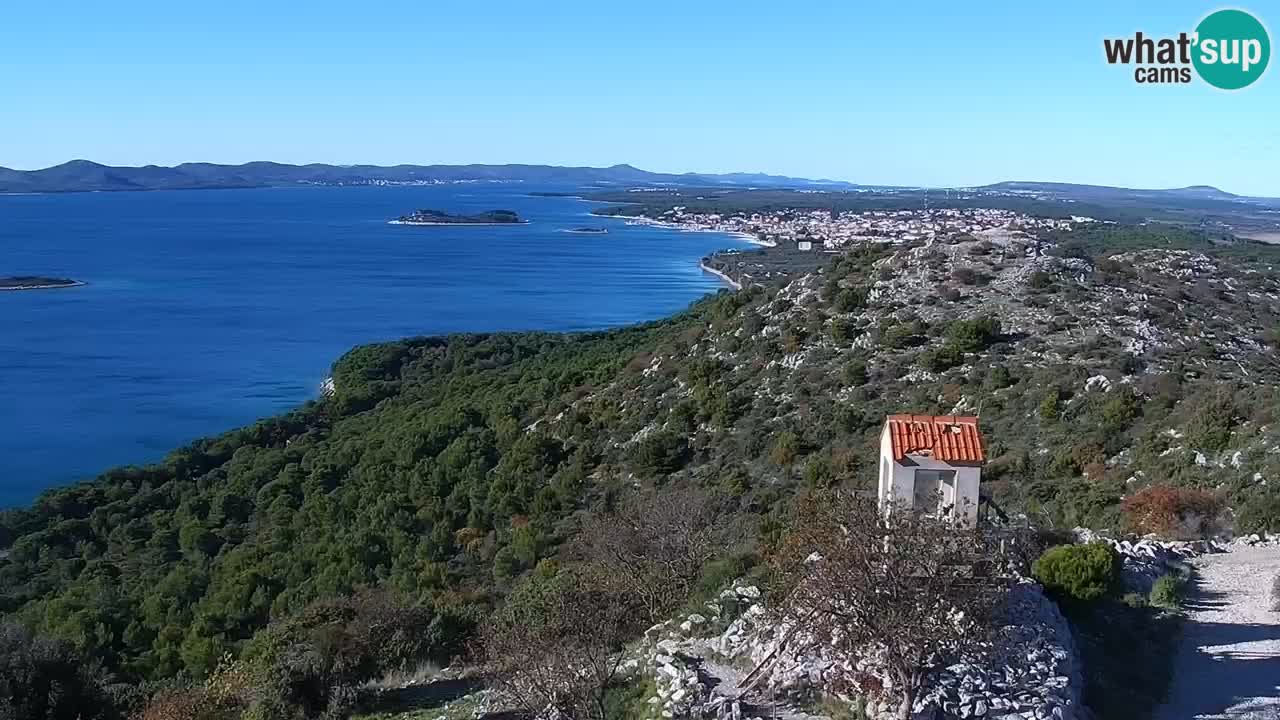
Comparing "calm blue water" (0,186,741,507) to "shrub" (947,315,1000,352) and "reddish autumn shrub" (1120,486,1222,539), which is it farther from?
"reddish autumn shrub" (1120,486,1222,539)

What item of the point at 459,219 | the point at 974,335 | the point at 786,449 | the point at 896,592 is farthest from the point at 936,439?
the point at 459,219

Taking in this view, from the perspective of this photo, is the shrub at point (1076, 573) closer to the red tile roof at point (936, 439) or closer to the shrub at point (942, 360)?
the red tile roof at point (936, 439)

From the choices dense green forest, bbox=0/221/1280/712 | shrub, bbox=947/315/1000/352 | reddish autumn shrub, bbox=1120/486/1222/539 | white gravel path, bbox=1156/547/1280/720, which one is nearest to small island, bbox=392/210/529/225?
dense green forest, bbox=0/221/1280/712

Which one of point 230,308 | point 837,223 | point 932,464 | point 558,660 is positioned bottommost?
point 230,308

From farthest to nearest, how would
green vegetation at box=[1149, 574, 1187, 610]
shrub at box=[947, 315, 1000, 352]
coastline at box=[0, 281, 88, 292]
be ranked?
coastline at box=[0, 281, 88, 292] < shrub at box=[947, 315, 1000, 352] < green vegetation at box=[1149, 574, 1187, 610]

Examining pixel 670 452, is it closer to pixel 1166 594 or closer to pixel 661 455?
pixel 661 455

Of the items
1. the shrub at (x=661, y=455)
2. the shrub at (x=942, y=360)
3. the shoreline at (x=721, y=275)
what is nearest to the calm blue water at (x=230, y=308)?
the shoreline at (x=721, y=275)
